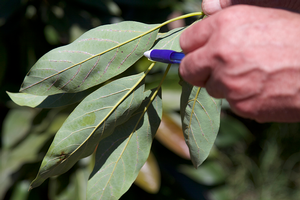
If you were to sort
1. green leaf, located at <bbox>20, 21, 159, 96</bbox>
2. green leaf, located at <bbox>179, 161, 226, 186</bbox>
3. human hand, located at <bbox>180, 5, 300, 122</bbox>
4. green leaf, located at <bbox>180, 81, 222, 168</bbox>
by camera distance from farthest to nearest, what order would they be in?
1. green leaf, located at <bbox>179, 161, 226, 186</bbox>
2. green leaf, located at <bbox>180, 81, 222, 168</bbox>
3. green leaf, located at <bbox>20, 21, 159, 96</bbox>
4. human hand, located at <bbox>180, 5, 300, 122</bbox>

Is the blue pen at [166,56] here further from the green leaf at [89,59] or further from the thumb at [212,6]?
the thumb at [212,6]

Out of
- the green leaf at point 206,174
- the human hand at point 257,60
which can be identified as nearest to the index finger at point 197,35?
the human hand at point 257,60

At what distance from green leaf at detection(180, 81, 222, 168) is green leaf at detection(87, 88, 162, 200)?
0.28ft

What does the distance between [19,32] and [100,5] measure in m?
0.50

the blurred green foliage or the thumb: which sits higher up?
the thumb

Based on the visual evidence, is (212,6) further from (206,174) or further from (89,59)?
(206,174)

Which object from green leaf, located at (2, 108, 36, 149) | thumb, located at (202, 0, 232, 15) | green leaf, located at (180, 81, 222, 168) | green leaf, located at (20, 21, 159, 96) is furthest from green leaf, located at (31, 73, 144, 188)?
green leaf, located at (2, 108, 36, 149)

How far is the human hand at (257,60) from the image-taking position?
39 centimetres

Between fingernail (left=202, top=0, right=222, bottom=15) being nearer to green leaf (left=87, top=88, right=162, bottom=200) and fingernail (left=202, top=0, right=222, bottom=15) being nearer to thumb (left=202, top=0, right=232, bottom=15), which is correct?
thumb (left=202, top=0, right=232, bottom=15)

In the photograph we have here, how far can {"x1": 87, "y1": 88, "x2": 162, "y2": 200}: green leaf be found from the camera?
2.01ft

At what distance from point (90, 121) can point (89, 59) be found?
0.15 meters

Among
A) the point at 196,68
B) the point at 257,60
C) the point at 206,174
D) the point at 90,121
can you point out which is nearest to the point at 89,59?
the point at 90,121

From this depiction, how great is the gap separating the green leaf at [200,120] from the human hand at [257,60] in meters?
0.22

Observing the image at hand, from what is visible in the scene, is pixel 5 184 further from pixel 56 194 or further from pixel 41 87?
pixel 41 87
